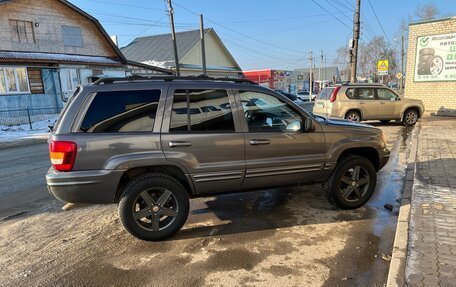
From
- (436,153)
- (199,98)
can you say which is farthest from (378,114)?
(199,98)

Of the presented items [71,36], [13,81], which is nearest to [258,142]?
[13,81]

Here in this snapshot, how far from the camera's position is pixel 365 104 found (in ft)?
46.1

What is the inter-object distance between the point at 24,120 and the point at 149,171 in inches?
767

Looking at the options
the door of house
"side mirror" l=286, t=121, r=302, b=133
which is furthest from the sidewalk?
the door of house

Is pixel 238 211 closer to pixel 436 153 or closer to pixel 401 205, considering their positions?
pixel 401 205

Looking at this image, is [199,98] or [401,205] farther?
[401,205]

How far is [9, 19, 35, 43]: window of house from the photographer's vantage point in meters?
22.5

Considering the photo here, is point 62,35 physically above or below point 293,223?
above

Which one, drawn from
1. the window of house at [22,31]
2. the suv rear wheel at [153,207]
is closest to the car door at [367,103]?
the suv rear wheel at [153,207]

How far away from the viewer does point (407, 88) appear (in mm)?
19766

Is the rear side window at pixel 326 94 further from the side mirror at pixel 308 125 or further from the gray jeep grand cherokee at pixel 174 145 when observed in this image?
the side mirror at pixel 308 125

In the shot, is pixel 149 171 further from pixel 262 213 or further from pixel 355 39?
pixel 355 39

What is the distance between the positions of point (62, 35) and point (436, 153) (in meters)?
24.8

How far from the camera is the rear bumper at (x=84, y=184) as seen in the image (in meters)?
3.84
